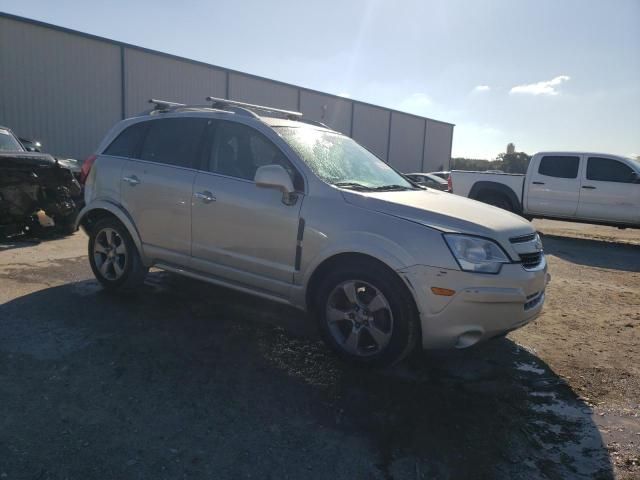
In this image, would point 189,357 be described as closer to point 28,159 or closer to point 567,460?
point 567,460

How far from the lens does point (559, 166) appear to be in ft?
36.9

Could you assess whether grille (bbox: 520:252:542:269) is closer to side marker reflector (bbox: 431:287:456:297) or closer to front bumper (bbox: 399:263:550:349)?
front bumper (bbox: 399:263:550:349)

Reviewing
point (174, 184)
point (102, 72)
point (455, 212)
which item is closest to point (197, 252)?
point (174, 184)

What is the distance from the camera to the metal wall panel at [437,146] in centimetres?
3545

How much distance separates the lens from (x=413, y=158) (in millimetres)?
34062

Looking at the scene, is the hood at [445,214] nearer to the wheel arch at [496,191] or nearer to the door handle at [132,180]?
the door handle at [132,180]

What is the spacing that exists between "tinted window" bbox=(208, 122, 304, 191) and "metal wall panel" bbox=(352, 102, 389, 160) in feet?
79.0

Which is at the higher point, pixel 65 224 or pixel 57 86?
pixel 57 86

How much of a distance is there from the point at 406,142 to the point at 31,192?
1109 inches

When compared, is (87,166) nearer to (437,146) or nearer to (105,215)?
(105,215)

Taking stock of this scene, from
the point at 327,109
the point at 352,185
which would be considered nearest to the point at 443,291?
the point at 352,185

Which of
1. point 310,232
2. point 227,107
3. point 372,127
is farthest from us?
point 372,127

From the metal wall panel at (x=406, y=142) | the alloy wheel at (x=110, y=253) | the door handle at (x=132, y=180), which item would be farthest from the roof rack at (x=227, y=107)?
the metal wall panel at (x=406, y=142)

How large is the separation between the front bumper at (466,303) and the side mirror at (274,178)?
1.11m
